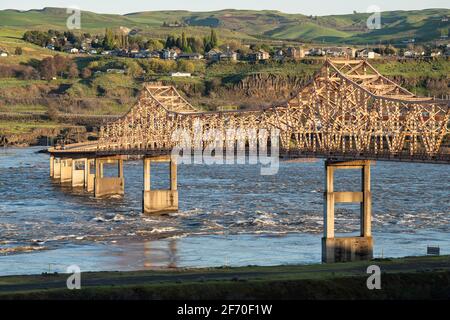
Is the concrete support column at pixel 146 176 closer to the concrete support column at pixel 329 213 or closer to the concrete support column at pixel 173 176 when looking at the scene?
the concrete support column at pixel 173 176

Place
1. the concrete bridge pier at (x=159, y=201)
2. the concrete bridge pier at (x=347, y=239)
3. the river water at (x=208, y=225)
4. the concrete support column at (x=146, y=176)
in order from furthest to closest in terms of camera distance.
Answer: the concrete support column at (x=146, y=176) → the concrete bridge pier at (x=159, y=201) → the river water at (x=208, y=225) → the concrete bridge pier at (x=347, y=239)

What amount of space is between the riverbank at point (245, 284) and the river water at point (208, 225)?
16.9 m

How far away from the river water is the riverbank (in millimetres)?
16919

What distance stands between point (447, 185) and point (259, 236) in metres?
64.3

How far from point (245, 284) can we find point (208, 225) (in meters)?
53.6

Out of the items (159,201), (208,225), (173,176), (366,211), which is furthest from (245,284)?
(173,176)

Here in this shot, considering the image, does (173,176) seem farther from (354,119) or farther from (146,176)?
(354,119)

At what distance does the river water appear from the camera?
4094 inches

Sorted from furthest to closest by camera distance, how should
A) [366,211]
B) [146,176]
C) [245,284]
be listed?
[146,176] → [366,211] → [245,284]

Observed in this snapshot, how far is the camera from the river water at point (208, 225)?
10400 centimetres

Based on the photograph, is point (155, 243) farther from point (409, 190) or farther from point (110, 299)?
point (409, 190)

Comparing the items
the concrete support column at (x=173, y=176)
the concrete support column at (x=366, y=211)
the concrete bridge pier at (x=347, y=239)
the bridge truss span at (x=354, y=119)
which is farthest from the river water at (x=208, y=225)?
the bridge truss span at (x=354, y=119)

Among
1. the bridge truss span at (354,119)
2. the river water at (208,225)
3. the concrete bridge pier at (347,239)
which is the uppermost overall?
the bridge truss span at (354,119)

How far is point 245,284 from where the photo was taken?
74562 mm
